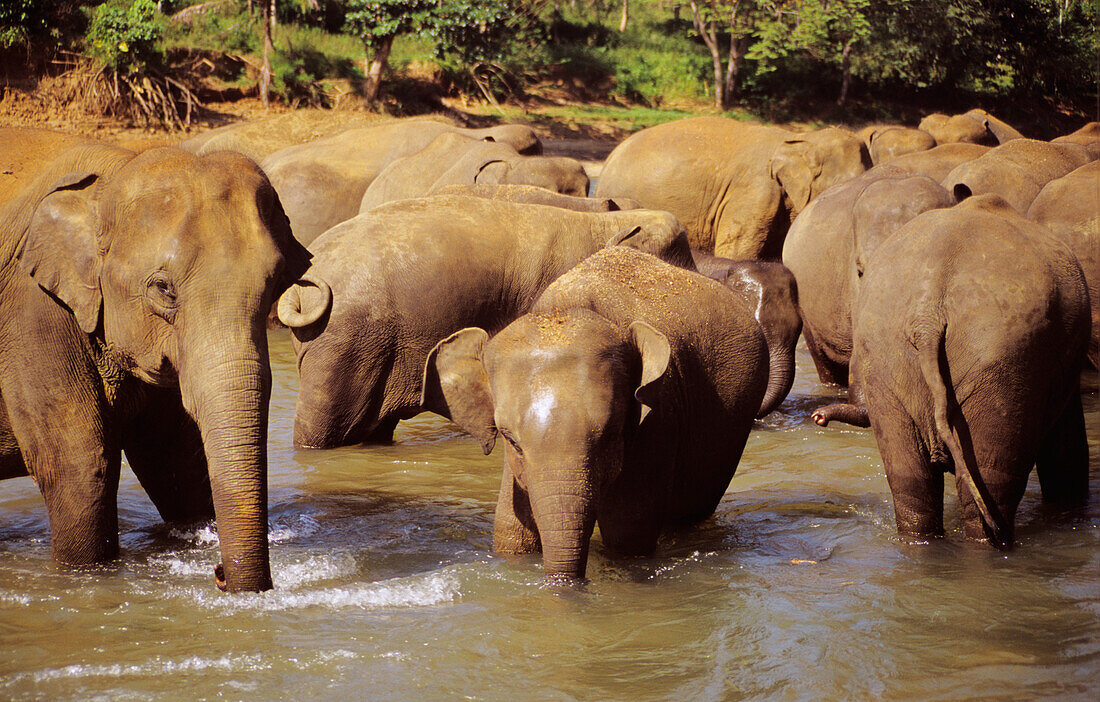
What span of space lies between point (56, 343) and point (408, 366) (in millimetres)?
2407

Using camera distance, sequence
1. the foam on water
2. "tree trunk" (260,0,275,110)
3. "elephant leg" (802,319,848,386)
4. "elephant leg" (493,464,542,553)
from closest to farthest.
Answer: the foam on water < "elephant leg" (493,464,542,553) < "elephant leg" (802,319,848,386) < "tree trunk" (260,0,275,110)

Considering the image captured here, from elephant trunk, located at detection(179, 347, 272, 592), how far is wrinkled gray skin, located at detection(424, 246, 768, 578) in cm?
84

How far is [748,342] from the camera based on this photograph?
18.3ft

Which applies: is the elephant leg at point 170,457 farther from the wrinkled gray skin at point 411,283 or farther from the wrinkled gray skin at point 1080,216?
the wrinkled gray skin at point 1080,216

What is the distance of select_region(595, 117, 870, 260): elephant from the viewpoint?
11969mm

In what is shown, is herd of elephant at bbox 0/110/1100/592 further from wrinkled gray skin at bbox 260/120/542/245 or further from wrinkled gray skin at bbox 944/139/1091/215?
wrinkled gray skin at bbox 260/120/542/245

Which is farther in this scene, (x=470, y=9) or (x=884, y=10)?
(x=884, y=10)

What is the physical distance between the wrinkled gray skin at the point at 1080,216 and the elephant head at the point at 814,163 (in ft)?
15.8

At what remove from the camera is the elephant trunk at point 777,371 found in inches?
307

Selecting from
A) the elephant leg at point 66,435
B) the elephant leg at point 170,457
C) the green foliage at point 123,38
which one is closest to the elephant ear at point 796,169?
the elephant leg at point 170,457

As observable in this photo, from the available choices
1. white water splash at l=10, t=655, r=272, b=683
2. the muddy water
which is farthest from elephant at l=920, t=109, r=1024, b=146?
white water splash at l=10, t=655, r=272, b=683

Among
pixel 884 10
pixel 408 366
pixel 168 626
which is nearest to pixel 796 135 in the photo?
pixel 408 366

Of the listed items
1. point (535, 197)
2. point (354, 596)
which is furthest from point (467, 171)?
point (354, 596)

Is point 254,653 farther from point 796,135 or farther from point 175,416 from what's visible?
point 796,135
